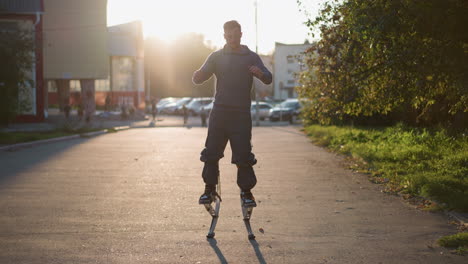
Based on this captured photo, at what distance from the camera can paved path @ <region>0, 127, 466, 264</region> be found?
6000 mm

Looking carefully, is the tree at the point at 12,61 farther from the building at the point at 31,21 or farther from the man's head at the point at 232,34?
the man's head at the point at 232,34

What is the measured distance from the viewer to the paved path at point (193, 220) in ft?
19.7

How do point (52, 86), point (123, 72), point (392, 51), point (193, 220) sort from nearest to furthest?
point (193, 220) → point (392, 51) → point (123, 72) → point (52, 86)

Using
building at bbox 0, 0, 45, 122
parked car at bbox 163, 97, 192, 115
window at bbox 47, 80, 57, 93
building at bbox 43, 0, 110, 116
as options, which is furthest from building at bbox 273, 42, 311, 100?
building at bbox 0, 0, 45, 122

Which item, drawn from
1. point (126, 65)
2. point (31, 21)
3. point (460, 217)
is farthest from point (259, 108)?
point (460, 217)

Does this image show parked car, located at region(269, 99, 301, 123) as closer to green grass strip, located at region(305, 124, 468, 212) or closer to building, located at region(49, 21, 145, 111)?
building, located at region(49, 21, 145, 111)

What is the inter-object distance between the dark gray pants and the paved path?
0.55 m

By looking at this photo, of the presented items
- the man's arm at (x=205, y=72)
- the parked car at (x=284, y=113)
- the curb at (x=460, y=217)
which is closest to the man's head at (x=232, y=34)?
the man's arm at (x=205, y=72)

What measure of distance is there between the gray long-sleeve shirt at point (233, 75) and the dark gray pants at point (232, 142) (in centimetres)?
9

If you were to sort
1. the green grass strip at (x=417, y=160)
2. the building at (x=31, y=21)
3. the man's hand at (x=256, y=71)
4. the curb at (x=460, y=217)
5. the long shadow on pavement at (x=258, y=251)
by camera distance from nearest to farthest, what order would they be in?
the long shadow on pavement at (x=258, y=251) → the man's hand at (x=256, y=71) → the curb at (x=460, y=217) → the green grass strip at (x=417, y=160) → the building at (x=31, y=21)

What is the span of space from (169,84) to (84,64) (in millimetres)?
50932

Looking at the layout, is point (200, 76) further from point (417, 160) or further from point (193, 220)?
point (417, 160)

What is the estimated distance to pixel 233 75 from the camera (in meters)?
6.77

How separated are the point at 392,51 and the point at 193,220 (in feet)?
13.1
